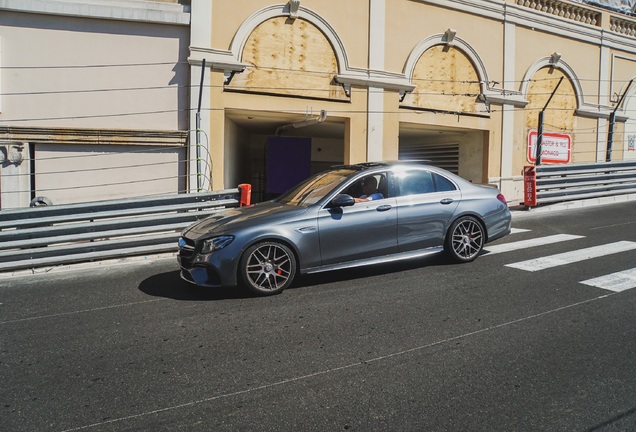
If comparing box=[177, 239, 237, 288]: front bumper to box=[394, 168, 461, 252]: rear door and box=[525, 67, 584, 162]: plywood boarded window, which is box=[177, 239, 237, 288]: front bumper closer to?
box=[394, 168, 461, 252]: rear door

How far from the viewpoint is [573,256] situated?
7637mm

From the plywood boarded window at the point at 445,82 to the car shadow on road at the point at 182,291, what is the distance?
32.1ft

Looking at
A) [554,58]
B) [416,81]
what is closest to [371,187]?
[416,81]

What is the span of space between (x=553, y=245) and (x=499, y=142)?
878 centimetres

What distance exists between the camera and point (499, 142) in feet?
54.1

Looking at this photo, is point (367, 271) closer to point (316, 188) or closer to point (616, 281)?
point (316, 188)

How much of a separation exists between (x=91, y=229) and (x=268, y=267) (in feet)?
13.2

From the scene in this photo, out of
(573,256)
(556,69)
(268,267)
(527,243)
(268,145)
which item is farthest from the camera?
(556,69)

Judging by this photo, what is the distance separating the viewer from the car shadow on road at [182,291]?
5957 millimetres

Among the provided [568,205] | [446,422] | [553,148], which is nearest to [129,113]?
[446,422]

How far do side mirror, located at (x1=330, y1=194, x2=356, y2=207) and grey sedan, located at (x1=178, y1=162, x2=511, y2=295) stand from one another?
0.01 m

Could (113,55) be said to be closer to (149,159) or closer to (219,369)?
(149,159)

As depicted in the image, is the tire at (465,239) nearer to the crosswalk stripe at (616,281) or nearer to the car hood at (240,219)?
the crosswalk stripe at (616,281)

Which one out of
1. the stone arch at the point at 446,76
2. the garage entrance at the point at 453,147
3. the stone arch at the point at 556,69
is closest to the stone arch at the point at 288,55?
the stone arch at the point at 446,76
